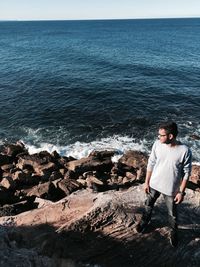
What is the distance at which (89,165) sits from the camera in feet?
67.1

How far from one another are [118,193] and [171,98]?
28464mm

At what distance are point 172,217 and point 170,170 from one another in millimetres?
1534

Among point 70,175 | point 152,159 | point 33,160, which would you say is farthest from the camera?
point 33,160

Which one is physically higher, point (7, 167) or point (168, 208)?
point (168, 208)

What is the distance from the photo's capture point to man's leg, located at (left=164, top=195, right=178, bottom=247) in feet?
28.0

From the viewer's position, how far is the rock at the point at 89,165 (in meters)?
20.0

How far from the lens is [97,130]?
97.3ft

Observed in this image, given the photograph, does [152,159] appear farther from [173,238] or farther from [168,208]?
[173,238]

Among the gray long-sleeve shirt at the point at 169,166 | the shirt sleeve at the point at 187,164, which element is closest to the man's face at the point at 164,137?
the gray long-sleeve shirt at the point at 169,166

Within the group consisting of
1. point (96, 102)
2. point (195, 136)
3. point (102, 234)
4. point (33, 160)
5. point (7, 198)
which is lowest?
point (33, 160)

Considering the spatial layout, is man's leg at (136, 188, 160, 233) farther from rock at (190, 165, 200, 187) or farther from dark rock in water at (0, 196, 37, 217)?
rock at (190, 165, 200, 187)

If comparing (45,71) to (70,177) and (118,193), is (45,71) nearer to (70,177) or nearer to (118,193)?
(70,177)

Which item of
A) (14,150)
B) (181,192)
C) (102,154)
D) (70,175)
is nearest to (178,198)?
(181,192)

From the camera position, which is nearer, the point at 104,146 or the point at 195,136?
the point at 104,146
